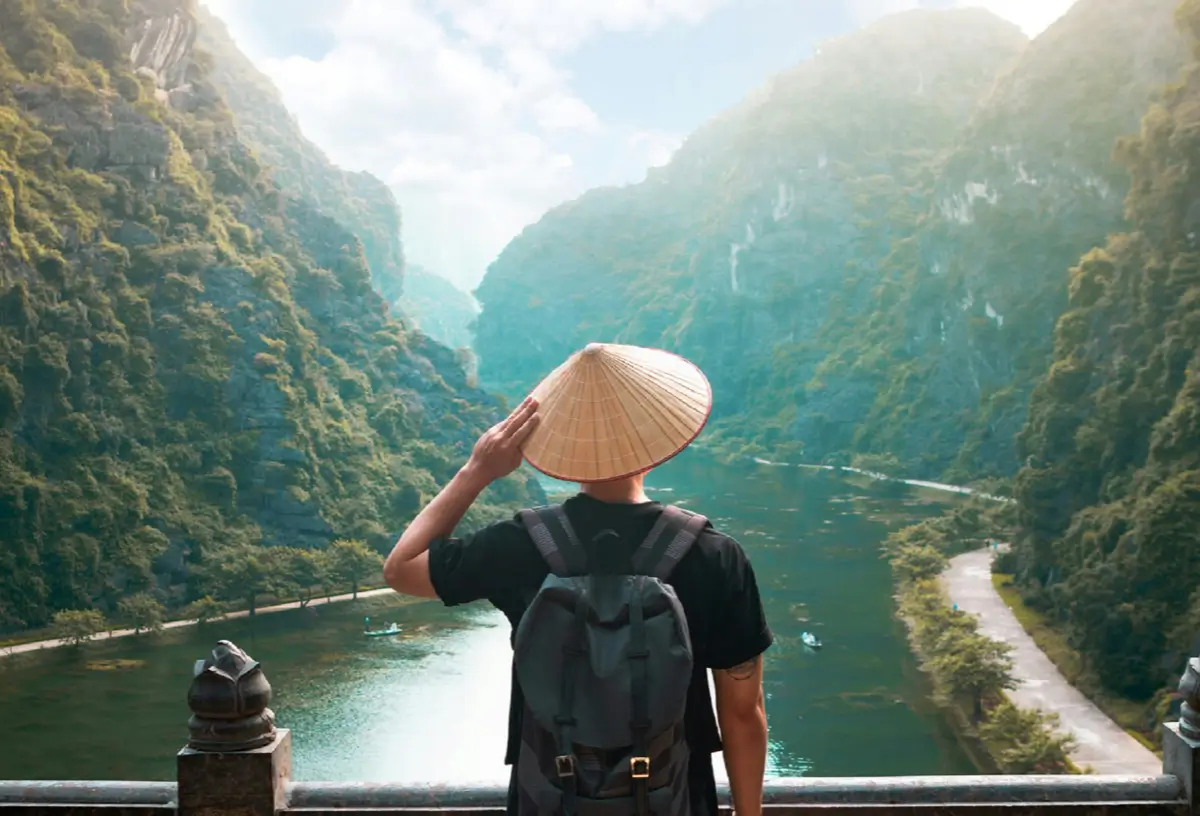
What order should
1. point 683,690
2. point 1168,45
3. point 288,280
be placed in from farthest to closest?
point 288,280 < point 1168,45 < point 683,690

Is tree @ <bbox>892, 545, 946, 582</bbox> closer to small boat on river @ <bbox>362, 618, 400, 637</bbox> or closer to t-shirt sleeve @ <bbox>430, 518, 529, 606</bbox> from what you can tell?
small boat on river @ <bbox>362, 618, 400, 637</bbox>

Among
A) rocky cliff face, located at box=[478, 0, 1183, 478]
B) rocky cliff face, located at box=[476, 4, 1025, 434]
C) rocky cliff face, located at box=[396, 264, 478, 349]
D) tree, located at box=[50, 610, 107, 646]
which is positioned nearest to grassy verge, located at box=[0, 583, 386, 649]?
tree, located at box=[50, 610, 107, 646]

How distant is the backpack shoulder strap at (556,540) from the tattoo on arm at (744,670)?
31cm

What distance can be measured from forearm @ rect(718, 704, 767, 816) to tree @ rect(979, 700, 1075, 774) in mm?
16368

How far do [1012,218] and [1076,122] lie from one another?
21.2 ft

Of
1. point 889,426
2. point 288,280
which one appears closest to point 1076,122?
point 889,426

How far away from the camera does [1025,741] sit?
17234 millimetres

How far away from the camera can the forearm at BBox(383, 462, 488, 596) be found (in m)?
1.77

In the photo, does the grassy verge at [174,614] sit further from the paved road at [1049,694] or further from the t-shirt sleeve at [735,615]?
the t-shirt sleeve at [735,615]

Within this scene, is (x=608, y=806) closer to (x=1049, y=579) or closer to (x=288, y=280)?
(x=1049, y=579)

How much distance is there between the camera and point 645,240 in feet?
416

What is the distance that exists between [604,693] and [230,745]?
149 cm

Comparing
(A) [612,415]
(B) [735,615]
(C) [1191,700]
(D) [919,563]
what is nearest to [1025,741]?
(D) [919,563]

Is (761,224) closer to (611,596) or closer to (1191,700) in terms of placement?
(1191,700)
